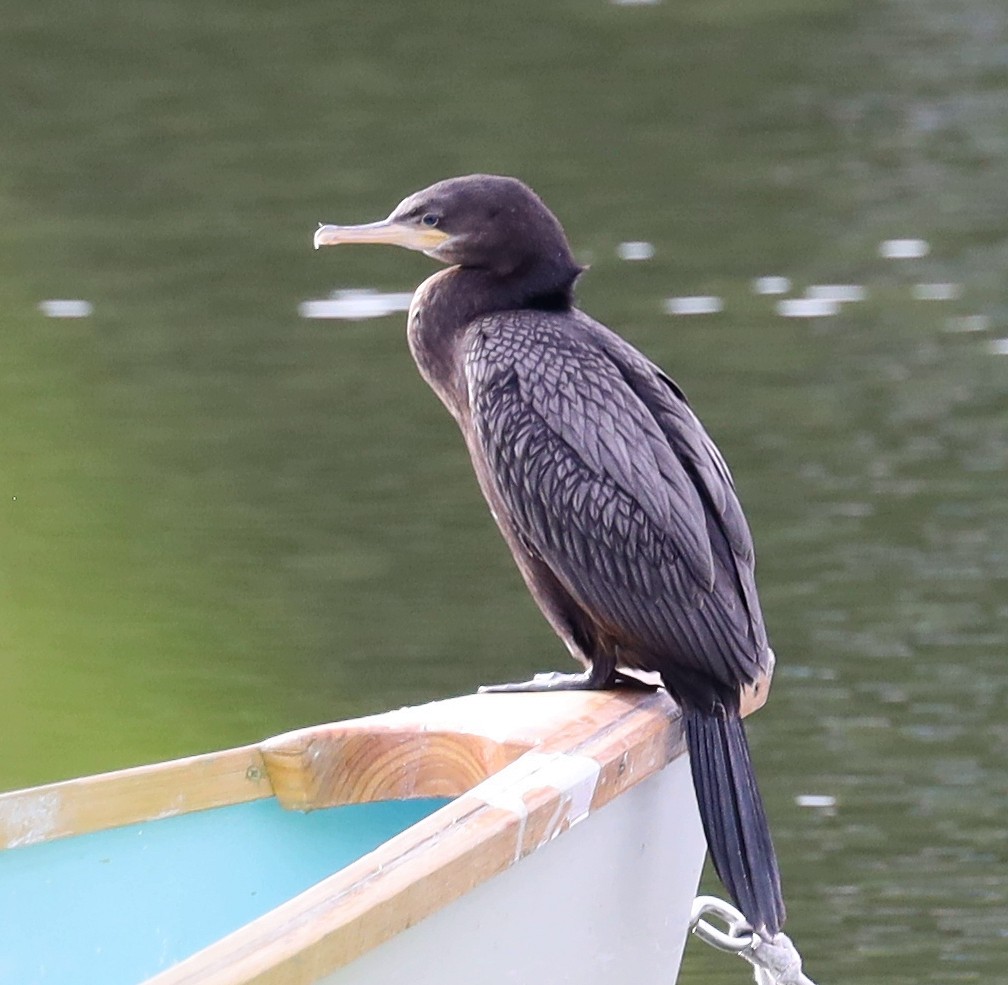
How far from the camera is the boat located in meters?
2.00

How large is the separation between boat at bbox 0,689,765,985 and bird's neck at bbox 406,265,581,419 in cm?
45

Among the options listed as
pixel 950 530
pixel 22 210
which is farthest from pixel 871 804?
pixel 22 210

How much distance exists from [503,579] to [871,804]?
0.97m

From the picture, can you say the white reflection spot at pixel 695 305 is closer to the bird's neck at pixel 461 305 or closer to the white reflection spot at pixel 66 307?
the white reflection spot at pixel 66 307

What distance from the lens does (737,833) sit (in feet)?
7.29

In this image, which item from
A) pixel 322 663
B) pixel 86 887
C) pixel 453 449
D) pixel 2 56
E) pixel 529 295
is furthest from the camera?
pixel 2 56

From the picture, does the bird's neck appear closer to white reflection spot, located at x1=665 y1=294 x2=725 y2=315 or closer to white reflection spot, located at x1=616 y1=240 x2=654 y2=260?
white reflection spot, located at x1=665 y1=294 x2=725 y2=315

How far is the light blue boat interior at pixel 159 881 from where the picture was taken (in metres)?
2.20

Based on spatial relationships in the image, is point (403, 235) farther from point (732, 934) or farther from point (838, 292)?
point (838, 292)

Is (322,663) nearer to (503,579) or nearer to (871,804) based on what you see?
(503,579)

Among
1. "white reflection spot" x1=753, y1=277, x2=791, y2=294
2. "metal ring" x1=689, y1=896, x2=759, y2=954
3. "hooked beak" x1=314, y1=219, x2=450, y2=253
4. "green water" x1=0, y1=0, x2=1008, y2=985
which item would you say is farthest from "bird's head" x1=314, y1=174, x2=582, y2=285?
"white reflection spot" x1=753, y1=277, x2=791, y2=294

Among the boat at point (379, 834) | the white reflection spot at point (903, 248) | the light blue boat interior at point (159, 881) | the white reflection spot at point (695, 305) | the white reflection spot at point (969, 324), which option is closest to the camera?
the boat at point (379, 834)

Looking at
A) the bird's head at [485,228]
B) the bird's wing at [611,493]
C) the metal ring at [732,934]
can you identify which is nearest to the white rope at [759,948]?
the metal ring at [732,934]

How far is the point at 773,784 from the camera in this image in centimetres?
388
